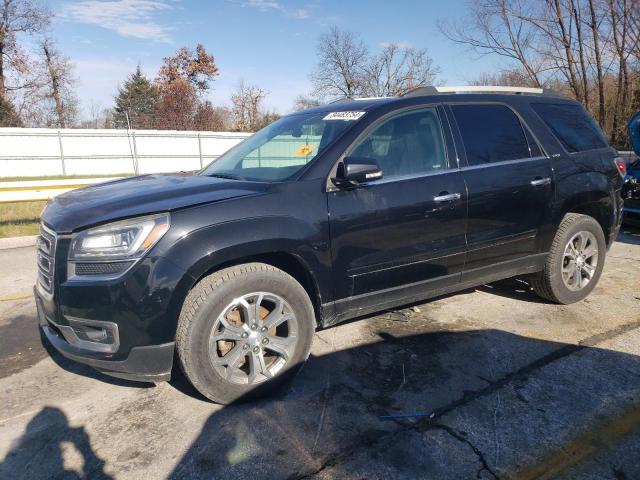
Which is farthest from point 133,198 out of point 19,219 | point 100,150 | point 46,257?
point 100,150

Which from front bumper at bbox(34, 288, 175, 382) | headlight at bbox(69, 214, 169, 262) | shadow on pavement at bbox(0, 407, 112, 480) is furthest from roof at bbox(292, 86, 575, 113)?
shadow on pavement at bbox(0, 407, 112, 480)

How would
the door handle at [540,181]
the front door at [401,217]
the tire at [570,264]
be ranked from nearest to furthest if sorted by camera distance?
1. the front door at [401,217]
2. the door handle at [540,181]
3. the tire at [570,264]

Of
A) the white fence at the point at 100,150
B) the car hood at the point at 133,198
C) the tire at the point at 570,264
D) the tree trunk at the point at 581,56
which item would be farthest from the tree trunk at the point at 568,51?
the car hood at the point at 133,198

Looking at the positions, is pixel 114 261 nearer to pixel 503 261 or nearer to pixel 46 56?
pixel 503 261

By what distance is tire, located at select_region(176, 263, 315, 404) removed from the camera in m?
2.71

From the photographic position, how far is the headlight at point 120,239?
8.47 ft

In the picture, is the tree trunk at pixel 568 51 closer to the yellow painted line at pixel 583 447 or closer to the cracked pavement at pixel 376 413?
the cracked pavement at pixel 376 413

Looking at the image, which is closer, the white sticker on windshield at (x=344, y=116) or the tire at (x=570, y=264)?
the white sticker on windshield at (x=344, y=116)

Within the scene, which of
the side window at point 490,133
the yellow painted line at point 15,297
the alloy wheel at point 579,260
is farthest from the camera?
the yellow painted line at point 15,297

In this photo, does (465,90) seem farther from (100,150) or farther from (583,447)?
(100,150)

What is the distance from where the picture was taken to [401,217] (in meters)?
3.32

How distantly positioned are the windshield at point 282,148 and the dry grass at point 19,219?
6.52 m

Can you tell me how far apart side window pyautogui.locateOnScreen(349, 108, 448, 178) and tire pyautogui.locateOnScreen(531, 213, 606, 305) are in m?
1.53

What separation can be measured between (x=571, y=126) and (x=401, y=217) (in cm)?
235
